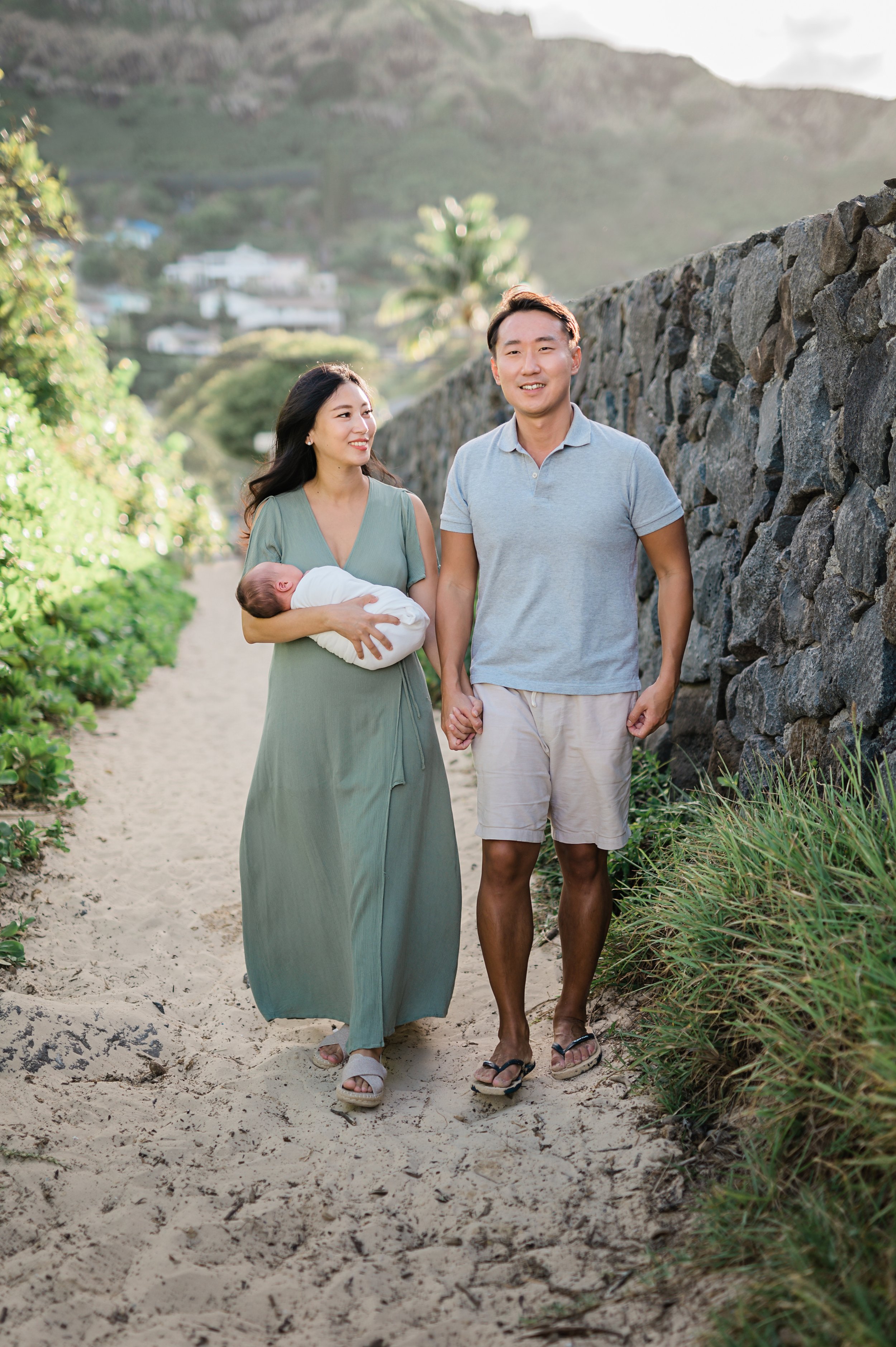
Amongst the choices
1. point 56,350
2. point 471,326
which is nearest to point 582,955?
point 56,350

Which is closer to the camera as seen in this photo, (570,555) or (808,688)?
(570,555)

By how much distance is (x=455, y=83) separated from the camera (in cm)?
10481

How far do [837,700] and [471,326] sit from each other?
29.3m

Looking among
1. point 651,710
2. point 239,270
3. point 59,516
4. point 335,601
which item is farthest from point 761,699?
point 239,270

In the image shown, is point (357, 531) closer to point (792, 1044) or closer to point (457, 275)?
point (792, 1044)

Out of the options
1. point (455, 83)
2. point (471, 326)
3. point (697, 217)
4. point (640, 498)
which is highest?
point (455, 83)

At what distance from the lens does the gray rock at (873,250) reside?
312 centimetres

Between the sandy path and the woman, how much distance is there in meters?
0.29

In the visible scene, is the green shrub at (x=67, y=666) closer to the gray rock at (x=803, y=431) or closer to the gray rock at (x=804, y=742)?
the gray rock at (x=804, y=742)

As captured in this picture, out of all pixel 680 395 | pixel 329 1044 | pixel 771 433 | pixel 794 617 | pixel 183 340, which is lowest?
pixel 329 1044

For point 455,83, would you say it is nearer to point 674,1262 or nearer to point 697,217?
point 697,217

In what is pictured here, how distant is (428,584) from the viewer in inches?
133

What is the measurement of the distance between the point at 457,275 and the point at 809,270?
29.0 metres

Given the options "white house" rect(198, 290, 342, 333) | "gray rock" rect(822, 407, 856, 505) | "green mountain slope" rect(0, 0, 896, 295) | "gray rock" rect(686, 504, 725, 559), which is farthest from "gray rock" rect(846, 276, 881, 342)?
"white house" rect(198, 290, 342, 333)
